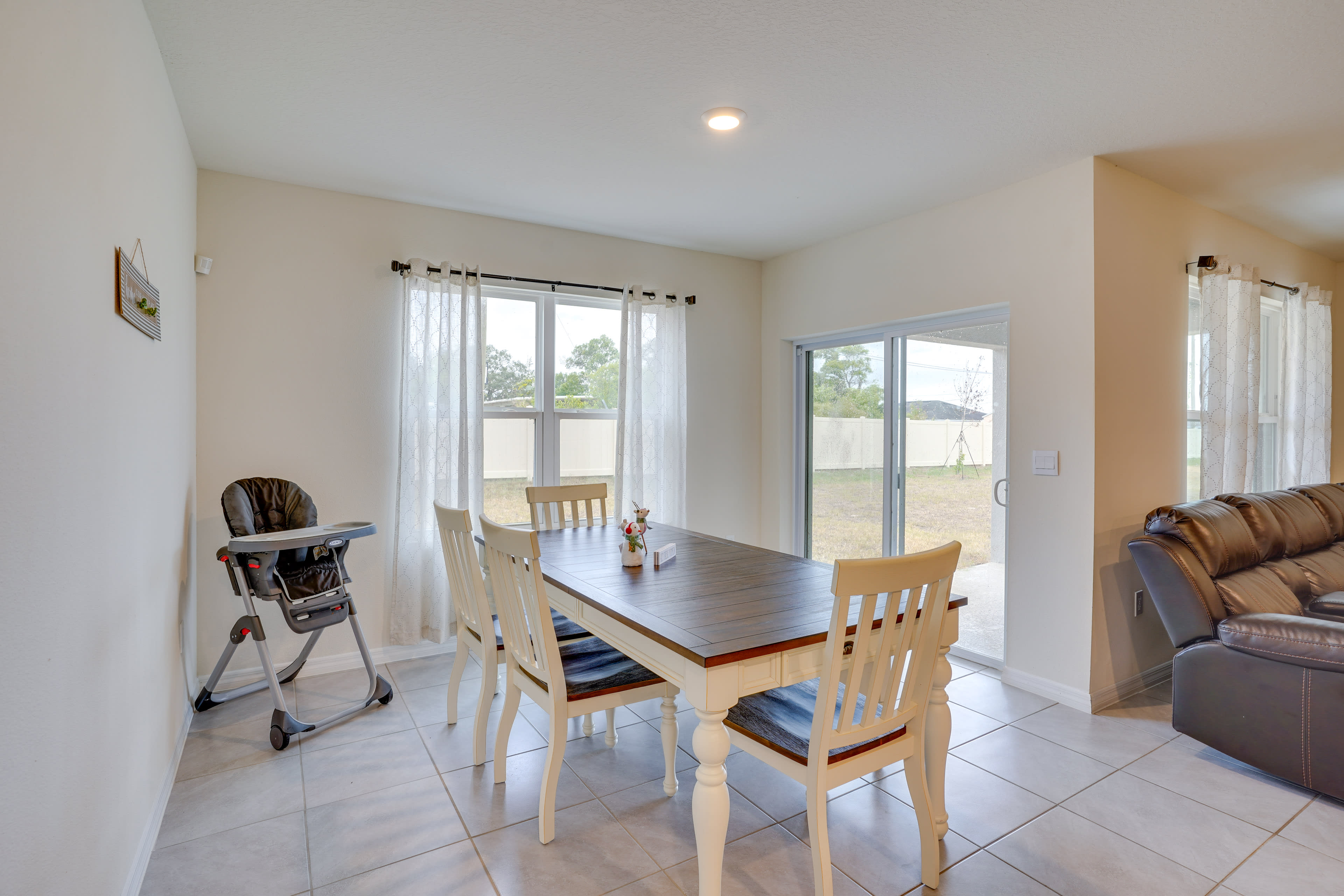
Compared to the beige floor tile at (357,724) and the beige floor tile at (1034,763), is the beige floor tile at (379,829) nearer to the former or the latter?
the beige floor tile at (357,724)

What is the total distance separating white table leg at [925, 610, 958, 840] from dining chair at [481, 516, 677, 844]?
81 cm

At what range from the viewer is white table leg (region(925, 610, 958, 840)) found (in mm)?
1939

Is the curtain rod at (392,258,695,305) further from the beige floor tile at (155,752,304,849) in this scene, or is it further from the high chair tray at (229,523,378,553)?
the beige floor tile at (155,752,304,849)

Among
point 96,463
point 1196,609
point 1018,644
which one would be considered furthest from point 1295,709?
point 96,463

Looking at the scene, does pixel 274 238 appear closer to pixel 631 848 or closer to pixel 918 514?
pixel 631 848

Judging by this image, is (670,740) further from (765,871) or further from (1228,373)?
(1228,373)

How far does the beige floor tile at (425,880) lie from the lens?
71.9 inches

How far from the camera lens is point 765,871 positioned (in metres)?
1.91

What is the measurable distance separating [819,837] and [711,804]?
29 centimetres

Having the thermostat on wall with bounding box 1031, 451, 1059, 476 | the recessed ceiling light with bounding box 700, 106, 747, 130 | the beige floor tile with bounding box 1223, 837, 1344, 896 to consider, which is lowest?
the beige floor tile with bounding box 1223, 837, 1344, 896

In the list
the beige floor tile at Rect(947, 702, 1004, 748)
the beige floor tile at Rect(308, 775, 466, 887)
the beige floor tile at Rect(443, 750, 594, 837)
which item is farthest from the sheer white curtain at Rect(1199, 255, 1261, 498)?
the beige floor tile at Rect(308, 775, 466, 887)

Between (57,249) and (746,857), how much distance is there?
2.28 meters

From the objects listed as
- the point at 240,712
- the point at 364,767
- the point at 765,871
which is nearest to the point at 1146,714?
the point at 765,871

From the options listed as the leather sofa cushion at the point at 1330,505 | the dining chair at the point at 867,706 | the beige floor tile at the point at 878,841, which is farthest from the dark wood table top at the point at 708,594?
the leather sofa cushion at the point at 1330,505
